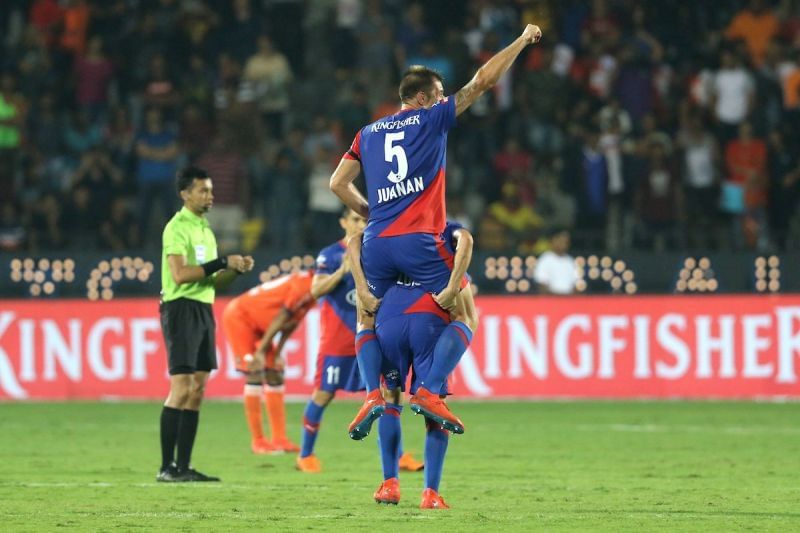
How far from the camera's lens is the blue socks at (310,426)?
40.8 ft

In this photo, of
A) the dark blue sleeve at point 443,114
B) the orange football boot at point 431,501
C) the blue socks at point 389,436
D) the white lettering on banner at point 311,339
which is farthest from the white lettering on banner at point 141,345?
the dark blue sleeve at point 443,114

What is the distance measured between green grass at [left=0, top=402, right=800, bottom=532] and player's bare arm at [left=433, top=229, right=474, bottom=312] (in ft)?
3.93

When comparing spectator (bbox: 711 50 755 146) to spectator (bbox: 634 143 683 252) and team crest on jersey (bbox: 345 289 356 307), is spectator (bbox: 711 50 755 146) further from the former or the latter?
team crest on jersey (bbox: 345 289 356 307)

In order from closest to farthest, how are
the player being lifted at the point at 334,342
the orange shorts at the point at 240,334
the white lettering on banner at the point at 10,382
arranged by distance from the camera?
the player being lifted at the point at 334,342 < the orange shorts at the point at 240,334 < the white lettering on banner at the point at 10,382

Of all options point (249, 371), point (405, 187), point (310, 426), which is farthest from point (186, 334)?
point (405, 187)

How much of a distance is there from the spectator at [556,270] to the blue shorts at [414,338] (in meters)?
10.4

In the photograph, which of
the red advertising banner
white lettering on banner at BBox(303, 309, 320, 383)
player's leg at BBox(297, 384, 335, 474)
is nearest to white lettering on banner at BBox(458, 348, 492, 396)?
the red advertising banner

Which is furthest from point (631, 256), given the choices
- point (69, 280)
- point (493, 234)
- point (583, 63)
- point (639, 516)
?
point (639, 516)

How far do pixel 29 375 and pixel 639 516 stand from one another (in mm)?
12731

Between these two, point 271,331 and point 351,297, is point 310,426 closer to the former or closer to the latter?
point 351,297

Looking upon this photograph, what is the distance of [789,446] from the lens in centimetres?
1421

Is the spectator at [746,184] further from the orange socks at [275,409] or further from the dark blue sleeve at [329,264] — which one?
the dark blue sleeve at [329,264]

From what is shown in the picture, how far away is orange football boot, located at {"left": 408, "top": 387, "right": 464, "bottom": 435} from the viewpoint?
8820 millimetres

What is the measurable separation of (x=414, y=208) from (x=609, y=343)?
1101cm
